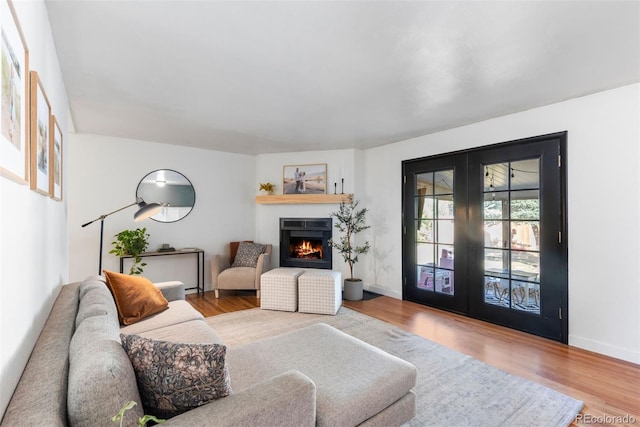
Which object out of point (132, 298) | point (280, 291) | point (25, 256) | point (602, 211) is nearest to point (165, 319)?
point (132, 298)

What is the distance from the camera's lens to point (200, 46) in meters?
1.93

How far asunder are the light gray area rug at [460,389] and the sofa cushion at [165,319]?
64 cm

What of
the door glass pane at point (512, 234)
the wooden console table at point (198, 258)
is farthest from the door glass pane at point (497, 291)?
the wooden console table at point (198, 258)

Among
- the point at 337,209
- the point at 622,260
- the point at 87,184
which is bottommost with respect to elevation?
the point at 622,260

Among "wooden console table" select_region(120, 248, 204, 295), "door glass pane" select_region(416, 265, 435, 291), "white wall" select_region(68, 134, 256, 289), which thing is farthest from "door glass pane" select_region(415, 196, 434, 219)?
"wooden console table" select_region(120, 248, 204, 295)

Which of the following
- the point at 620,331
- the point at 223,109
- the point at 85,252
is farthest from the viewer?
the point at 85,252

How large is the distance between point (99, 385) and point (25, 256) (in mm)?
645

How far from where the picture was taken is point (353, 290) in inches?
171

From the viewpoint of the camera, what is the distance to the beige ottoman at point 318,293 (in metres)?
3.66

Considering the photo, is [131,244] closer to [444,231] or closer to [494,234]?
[444,231]

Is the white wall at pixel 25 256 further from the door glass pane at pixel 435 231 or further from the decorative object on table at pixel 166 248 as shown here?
the door glass pane at pixel 435 231

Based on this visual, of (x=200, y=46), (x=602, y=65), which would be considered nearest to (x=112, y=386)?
(x=200, y=46)

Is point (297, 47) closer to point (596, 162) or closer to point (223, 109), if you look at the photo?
point (223, 109)

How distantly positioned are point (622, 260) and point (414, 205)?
84.1 inches
